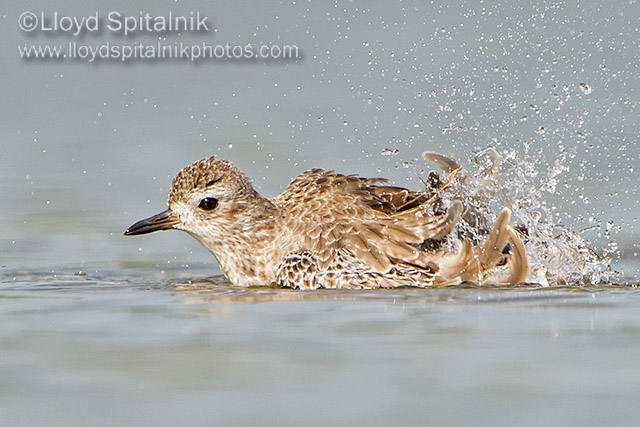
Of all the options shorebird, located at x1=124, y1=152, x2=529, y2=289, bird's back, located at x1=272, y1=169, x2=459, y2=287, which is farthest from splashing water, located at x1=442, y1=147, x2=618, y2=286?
bird's back, located at x1=272, y1=169, x2=459, y2=287

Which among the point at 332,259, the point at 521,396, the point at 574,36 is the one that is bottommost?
the point at 521,396

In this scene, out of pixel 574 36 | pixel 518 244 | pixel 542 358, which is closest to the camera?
pixel 542 358

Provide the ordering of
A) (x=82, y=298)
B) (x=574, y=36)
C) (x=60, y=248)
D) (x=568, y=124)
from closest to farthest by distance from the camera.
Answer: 1. (x=82, y=298)
2. (x=60, y=248)
3. (x=568, y=124)
4. (x=574, y=36)

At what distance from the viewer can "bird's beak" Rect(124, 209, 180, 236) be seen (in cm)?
827

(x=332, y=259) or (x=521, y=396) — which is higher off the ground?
(x=332, y=259)

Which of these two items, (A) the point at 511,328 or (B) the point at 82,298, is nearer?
(A) the point at 511,328

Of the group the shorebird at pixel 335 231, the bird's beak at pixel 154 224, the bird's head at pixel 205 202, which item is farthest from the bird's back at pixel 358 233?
the bird's beak at pixel 154 224

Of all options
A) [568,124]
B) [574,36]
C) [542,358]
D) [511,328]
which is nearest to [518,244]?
[511,328]

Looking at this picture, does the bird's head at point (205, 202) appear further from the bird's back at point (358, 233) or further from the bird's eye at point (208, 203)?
the bird's back at point (358, 233)

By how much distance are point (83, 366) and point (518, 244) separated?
3735mm

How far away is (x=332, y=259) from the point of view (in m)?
7.88

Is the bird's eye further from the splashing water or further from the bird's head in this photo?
the splashing water

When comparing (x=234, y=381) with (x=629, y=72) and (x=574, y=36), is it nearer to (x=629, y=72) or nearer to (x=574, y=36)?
(x=629, y=72)

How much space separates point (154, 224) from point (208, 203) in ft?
1.52
